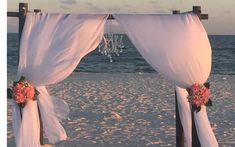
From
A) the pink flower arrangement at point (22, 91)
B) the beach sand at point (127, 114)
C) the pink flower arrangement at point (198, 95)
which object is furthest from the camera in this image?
the beach sand at point (127, 114)

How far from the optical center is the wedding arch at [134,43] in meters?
6.45

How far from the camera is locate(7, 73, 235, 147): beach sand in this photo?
898cm

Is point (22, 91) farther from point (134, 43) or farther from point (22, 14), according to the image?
point (134, 43)

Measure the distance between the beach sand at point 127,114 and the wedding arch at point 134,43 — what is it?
2458mm

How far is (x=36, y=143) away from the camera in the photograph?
6.78 metres

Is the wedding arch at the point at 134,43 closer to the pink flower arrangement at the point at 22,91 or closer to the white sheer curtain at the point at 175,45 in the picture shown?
the white sheer curtain at the point at 175,45

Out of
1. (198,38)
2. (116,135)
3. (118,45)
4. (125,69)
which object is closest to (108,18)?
(118,45)

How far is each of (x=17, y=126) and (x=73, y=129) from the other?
10.4ft

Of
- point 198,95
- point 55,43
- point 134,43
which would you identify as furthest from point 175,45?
point 55,43

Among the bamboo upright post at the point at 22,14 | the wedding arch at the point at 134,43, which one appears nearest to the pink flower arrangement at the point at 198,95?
the wedding arch at the point at 134,43

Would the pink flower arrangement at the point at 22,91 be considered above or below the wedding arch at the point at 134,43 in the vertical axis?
below

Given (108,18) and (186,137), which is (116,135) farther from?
(108,18)

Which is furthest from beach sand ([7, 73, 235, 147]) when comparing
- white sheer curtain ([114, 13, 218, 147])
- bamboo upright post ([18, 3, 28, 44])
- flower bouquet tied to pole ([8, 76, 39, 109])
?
bamboo upright post ([18, 3, 28, 44])

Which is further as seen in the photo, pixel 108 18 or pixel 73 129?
pixel 73 129
